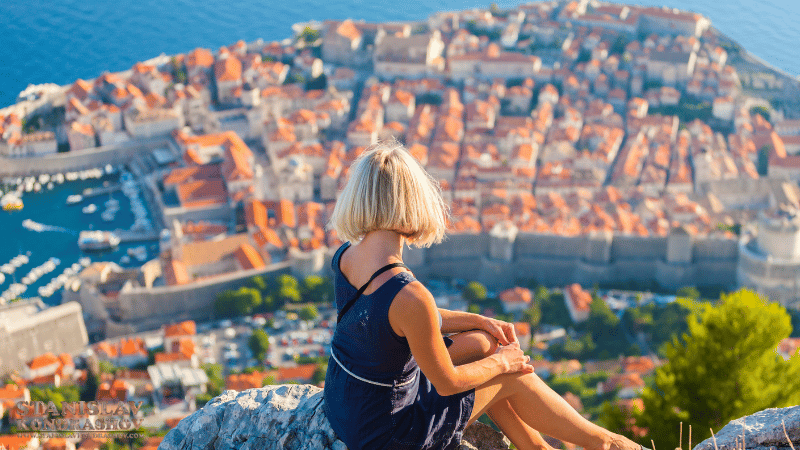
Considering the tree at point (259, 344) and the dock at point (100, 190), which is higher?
the dock at point (100, 190)

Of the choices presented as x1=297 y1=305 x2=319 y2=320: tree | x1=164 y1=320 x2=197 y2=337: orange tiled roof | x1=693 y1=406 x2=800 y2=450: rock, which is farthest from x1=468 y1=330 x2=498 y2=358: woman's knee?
x1=297 y1=305 x2=319 y2=320: tree

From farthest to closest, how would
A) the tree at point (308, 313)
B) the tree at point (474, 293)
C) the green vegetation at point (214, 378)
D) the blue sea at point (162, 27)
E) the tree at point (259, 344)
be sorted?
the blue sea at point (162, 27)
the tree at point (474, 293)
the tree at point (308, 313)
the tree at point (259, 344)
the green vegetation at point (214, 378)

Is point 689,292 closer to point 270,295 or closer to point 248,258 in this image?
point 270,295

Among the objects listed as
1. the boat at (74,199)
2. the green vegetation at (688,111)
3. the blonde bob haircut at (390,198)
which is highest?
the blonde bob haircut at (390,198)

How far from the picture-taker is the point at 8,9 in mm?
34312

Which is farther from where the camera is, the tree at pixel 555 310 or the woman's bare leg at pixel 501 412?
the tree at pixel 555 310

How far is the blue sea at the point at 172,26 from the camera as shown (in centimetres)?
2902

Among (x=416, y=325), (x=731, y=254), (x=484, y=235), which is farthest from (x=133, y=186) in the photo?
(x=416, y=325)

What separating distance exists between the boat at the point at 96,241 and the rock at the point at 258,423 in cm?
1593

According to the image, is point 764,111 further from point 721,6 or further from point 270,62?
point 270,62

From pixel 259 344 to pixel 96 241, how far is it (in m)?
6.44

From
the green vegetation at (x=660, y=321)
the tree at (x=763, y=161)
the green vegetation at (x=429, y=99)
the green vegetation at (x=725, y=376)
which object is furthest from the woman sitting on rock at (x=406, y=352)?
the green vegetation at (x=429, y=99)

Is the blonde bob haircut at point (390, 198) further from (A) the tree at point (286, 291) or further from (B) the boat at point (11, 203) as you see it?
(B) the boat at point (11, 203)

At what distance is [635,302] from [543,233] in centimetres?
205
